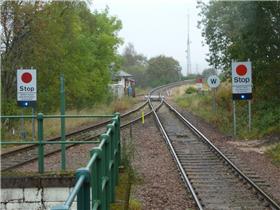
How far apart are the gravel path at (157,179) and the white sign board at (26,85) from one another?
3.73 m

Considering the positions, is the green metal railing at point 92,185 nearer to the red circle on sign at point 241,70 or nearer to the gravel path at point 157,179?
the gravel path at point 157,179

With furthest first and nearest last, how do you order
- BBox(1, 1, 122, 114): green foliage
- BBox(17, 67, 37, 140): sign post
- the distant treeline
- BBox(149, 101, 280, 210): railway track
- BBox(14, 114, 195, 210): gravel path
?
the distant treeline
BBox(1, 1, 122, 114): green foliage
BBox(17, 67, 37, 140): sign post
BBox(14, 114, 195, 210): gravel path
BBox(149, 101, 280, 210): railway track

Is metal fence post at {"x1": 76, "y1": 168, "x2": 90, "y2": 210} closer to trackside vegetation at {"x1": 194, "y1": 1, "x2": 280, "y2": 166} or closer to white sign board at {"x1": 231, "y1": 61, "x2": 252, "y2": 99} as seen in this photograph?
trackside vegetation at {"x1": 194, "y1": 1, "x2": 280, "y2": 166}

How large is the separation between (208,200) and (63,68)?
2554 cm

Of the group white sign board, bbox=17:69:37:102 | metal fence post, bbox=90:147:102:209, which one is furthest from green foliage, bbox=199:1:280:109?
metal fence post, bbox=90:147:102:209

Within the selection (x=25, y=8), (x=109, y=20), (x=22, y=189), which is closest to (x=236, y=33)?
(x=25, y=8)

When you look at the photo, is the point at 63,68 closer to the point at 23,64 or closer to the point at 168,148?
the point at 23,64

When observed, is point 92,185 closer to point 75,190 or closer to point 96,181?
point 96,181

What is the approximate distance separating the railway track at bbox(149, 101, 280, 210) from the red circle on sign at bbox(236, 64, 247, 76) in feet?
13.1

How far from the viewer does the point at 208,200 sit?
1134cm

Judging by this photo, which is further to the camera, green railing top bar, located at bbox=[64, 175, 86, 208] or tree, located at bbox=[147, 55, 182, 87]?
tree, located at bbox=[147, 55, 182, 87]

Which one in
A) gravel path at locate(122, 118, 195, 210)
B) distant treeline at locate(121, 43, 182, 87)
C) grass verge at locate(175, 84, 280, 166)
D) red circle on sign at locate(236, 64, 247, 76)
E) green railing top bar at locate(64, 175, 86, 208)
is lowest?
gravel path at locate(122, 118, 195, 210)

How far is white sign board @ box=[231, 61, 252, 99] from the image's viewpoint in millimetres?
23923

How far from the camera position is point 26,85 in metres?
17.3
